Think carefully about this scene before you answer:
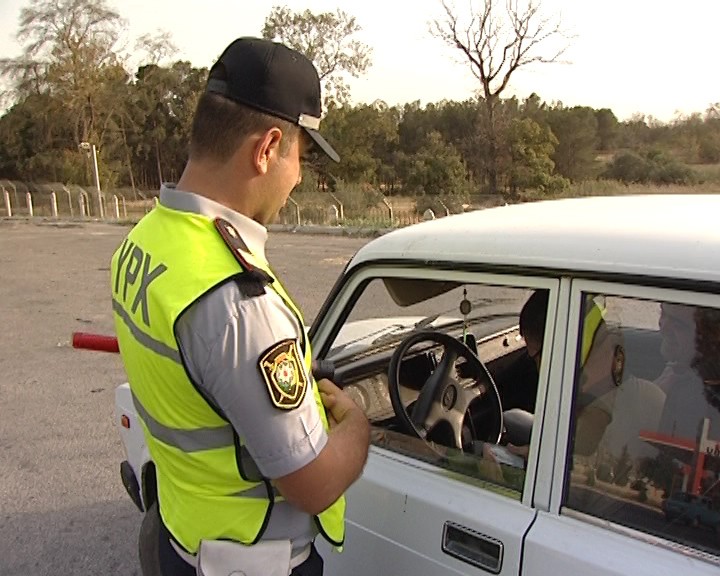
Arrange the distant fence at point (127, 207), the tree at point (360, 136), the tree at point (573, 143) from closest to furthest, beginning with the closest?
the distant fence at point (127, 207)
the tree at point (360, 136)
the tree at point (573, 143)

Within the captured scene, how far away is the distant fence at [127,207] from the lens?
2153cm

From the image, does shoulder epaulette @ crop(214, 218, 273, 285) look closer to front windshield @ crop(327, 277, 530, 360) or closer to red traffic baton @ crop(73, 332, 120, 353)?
front windshield @ crop(327, 277, 530, 360)

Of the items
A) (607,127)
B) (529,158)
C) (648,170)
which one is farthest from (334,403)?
(607,127)

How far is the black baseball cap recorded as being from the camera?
4.42 feet

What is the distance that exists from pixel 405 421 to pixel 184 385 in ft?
3.10

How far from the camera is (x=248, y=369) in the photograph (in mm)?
1224

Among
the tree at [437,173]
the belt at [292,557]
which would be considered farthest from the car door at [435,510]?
the tree at [437,173]

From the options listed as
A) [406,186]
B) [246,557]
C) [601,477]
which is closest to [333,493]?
[246,557]

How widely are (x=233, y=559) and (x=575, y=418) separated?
0.82m

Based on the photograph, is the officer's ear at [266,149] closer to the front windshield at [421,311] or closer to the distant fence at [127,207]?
the front windshield at [421,311]

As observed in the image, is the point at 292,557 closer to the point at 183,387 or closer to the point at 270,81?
the point at 183,387

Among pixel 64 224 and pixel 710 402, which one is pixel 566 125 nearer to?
pixel 64 224

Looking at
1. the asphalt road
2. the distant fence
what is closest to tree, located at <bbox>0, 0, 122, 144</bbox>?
the distant fence

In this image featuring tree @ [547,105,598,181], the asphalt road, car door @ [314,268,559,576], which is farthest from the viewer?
tree @ [547,105,598,181]
